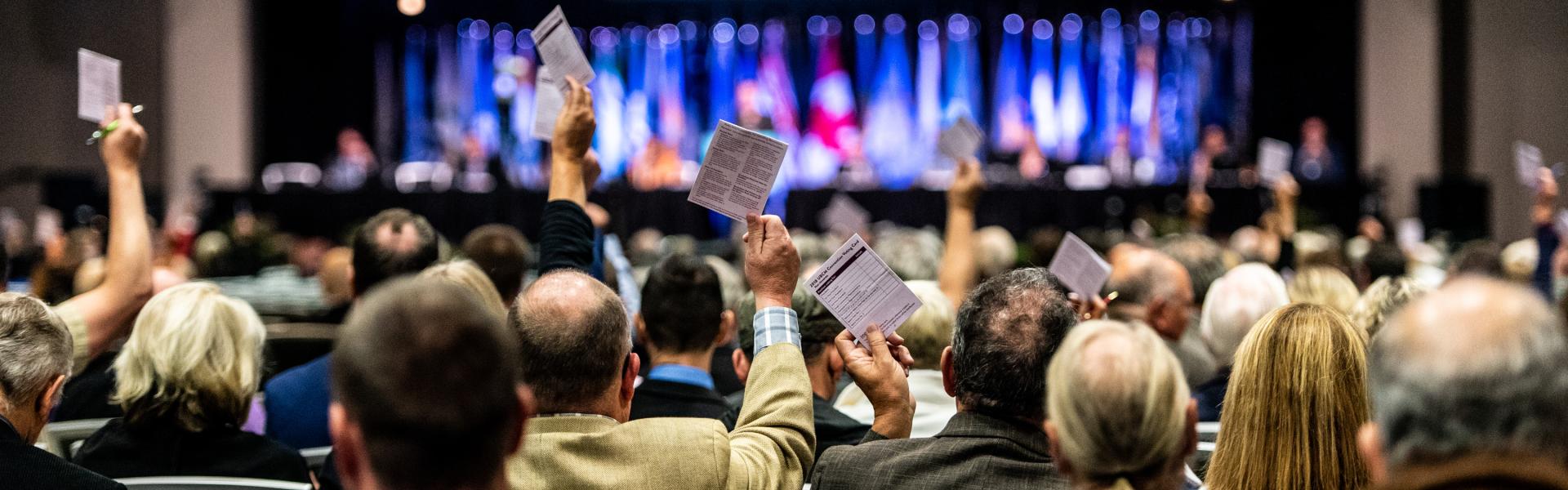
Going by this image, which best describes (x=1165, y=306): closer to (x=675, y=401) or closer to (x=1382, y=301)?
(x=1382, y=301)

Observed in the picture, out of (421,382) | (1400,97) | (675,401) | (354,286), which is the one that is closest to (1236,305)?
(675,401)

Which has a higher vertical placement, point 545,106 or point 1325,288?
point 545,106

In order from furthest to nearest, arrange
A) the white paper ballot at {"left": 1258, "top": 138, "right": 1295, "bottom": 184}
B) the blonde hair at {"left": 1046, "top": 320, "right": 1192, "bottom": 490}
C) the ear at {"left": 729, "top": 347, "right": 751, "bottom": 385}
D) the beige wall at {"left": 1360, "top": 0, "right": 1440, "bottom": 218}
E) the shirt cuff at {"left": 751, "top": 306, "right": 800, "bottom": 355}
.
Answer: the beige wall at {"left": 1360, "top": 0, "right": 1440, "bottom": 218}
the white paper ballot at {"left": 1258, "top": 138, "right": 1295, "bottom": 184}
the ear at {"left": 729, "top": 347, "right": 751, "bottom": 385}
the shirt cuff at {"left": 751, "top": 306, "right": 800, "bottom": 355}
the blonde hair at {"left": 1046, "top": 320, "right": 1192, "bottom": 490}

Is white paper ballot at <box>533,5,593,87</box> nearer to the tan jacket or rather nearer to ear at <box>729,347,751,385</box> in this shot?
ear at <box>729,347,751,385</box>

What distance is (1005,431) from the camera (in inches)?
68.5

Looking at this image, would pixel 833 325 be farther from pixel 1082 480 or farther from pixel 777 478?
pixel 1082 480

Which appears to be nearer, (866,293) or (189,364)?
(866,293)

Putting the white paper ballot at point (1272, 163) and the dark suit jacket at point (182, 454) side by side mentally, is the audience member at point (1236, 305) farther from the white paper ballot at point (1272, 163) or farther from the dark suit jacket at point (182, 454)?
A: the white paper ballot at point (1272, 163)

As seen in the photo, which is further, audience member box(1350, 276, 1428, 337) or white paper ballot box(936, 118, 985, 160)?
white paper ballot box(936, 118, 985, 160)

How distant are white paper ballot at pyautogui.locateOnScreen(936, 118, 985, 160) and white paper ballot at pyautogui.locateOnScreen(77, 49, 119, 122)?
112 inches

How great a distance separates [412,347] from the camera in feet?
3.64

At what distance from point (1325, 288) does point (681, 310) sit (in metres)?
1.71

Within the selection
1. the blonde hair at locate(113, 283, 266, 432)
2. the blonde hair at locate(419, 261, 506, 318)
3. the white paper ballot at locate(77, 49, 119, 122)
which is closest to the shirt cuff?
the blonde hair at locate(419, 261, 506, 318)

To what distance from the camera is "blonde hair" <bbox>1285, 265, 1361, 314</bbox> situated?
3238 mm
